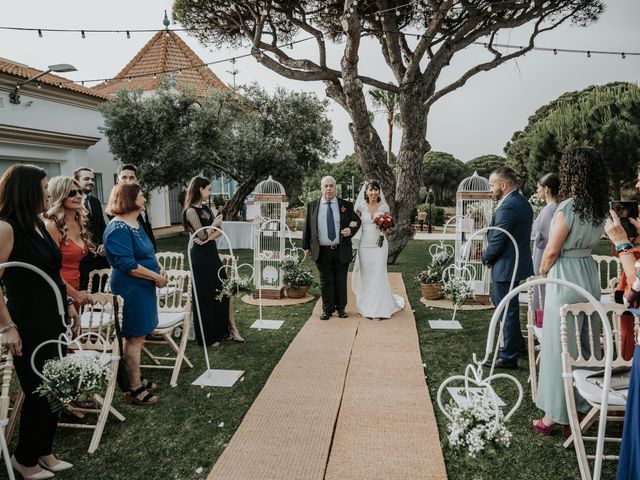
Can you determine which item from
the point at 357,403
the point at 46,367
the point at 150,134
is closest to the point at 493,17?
the point at 150,134

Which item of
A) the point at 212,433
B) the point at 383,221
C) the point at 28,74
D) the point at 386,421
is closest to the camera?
the point at 212,433

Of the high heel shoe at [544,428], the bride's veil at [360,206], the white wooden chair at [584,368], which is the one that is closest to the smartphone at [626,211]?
the white wooden chair at [584,368]

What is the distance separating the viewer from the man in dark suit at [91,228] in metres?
5.53

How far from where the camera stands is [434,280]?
8211 mm

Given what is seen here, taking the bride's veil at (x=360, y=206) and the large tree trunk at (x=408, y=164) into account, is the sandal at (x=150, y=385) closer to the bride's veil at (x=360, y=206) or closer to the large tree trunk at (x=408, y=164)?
the bride's veil at (x=360, y=206)

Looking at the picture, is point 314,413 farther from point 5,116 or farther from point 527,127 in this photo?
point 527,127

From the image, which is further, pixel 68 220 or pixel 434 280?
pixel 434 280

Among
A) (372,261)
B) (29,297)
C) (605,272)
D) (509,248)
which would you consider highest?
(509,248)

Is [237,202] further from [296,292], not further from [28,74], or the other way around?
[296,292]

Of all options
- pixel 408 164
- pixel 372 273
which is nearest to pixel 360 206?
pixel 372 273

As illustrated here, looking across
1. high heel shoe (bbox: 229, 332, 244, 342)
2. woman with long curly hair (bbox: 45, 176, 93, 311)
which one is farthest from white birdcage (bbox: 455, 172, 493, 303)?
woman with long curly hair (bbox: 45, 176, 93, 311)

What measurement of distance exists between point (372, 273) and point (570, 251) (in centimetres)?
383

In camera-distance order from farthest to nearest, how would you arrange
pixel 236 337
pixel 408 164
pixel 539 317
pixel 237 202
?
pixel 237 202 → pixel 408 164 → pixel 236 337 → pixel 539 317

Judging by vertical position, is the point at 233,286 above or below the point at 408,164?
below
